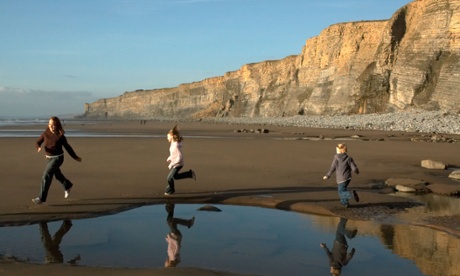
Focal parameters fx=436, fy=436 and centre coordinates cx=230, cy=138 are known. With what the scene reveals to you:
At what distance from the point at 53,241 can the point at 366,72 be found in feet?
Answer: 195

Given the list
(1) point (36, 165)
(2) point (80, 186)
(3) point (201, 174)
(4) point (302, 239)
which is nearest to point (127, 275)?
(4) point (302, 239)

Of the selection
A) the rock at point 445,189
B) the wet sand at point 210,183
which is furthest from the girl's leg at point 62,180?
the rock at point 445,189

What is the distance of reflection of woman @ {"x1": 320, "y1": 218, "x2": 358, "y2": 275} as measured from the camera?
4.77m

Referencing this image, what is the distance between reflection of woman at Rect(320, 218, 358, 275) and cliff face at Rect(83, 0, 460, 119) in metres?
40.2

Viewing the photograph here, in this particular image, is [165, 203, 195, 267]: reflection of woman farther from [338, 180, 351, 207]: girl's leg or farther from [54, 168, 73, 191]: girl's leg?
[338, 180, 351, 207]: girl's leg

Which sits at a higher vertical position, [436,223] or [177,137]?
[177,137]

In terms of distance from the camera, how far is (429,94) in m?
46.7

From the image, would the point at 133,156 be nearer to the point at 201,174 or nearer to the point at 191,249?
the point at 201,174

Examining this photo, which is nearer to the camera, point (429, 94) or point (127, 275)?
point (127, 275)

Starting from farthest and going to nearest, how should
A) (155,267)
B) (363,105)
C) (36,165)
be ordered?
(363,105)
(36,165)
(155,267)

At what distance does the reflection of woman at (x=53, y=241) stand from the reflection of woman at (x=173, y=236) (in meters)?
1.19

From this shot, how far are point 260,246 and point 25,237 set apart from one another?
301 centimetres

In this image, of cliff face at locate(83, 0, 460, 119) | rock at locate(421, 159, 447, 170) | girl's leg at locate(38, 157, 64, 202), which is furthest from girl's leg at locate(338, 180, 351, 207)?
cliff face at locate(83, 0, 460, 119)

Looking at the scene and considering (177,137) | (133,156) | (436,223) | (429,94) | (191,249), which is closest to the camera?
(191,249)
